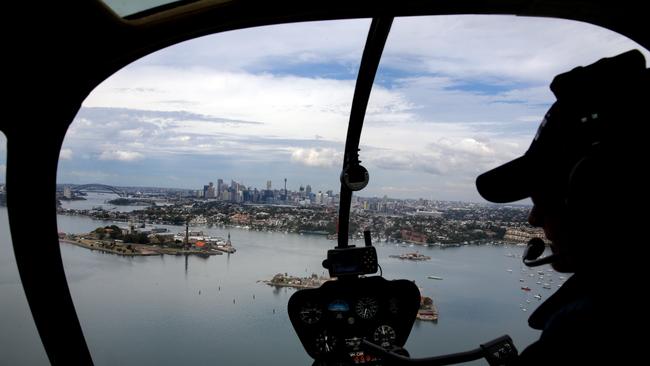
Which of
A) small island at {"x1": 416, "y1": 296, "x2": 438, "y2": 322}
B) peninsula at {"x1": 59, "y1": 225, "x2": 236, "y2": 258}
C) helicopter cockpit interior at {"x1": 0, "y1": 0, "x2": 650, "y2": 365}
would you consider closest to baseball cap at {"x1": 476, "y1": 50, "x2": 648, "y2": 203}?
helicopter cockpit interior at {"x1": 0, "y1": 0, "x2": 650, "y2": 365}

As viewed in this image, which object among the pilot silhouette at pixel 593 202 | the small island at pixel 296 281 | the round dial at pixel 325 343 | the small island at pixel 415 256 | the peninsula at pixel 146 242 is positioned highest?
the pilot silhouette at pixel 593 202

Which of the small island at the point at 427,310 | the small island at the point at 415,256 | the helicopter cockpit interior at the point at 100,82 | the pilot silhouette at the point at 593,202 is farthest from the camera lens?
the small island at the point at 415,256

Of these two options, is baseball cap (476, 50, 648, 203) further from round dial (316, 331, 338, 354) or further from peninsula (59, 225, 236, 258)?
peninsula (59, 225, 236, 258)

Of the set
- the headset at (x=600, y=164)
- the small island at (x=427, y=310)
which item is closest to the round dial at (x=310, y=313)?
the small island at (x=427, y=310)

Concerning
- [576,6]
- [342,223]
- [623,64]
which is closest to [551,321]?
[623,64]

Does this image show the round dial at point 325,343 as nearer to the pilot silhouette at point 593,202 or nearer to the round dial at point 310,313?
the round dial at point 310,313

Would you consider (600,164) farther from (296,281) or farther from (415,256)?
(415,256)

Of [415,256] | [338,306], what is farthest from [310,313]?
[415,256]
